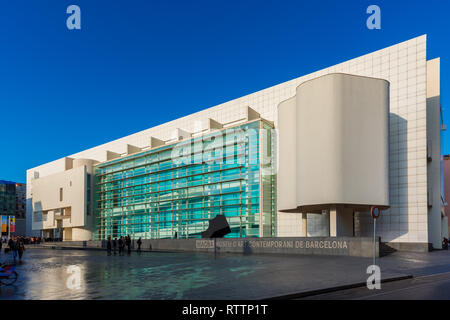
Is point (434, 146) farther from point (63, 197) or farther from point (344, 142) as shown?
point (63, 197)

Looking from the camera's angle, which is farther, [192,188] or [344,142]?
[192,188]

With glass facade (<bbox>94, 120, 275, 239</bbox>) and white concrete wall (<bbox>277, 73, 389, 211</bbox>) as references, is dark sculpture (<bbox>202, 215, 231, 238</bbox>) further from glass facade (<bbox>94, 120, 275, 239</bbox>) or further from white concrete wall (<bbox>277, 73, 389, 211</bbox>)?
glass facade (<bbox>94, 120, 275, 239</bbox>)

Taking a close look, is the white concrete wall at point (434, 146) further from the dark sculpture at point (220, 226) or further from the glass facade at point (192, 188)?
the dark sculpture at point (220, 226)

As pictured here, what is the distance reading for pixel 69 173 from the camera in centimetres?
6981

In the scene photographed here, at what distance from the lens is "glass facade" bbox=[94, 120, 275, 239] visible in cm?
4097

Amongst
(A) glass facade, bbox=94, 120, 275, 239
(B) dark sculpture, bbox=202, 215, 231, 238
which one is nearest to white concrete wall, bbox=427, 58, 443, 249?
(A) glass facade, bbox=94, 120, 275, 239

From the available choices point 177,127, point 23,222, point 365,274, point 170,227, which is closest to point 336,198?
point 365,274

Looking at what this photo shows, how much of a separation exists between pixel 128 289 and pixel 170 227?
3989cm

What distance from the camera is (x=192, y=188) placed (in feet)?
158

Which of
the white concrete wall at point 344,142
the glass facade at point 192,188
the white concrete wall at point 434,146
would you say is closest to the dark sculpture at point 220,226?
the white concrete wall at point 344,142

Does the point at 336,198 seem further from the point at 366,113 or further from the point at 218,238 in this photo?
the point at 218,238

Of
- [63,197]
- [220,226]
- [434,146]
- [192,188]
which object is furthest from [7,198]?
[434,146]
